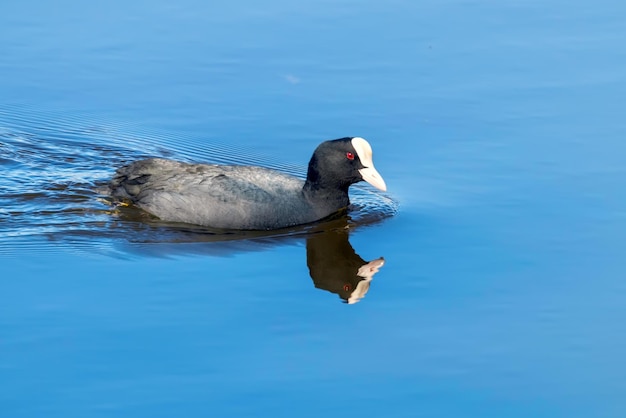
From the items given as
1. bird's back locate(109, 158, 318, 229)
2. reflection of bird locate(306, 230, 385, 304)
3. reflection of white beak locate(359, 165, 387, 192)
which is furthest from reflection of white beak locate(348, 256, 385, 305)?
bird's back locate(109, 158, 318, 229)

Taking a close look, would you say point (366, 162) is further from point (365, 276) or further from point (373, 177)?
point (365, 276)

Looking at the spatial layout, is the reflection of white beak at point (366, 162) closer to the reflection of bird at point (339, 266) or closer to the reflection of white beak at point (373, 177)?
the reflection of white beak at point (373, 177)

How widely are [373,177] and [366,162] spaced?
6.0 inches

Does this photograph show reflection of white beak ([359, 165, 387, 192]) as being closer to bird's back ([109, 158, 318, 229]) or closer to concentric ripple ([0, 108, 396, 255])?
concentric ripple ([0, 108, 396, 255])

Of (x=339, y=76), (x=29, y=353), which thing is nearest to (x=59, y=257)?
(x=29, y=353)

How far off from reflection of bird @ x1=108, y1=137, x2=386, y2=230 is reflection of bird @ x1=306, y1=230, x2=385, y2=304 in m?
0.34

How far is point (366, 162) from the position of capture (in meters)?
9.41

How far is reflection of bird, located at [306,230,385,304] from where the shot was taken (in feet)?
26.7

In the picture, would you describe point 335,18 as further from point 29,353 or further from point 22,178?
point 29,353

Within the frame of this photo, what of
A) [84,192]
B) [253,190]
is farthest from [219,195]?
[84,192]

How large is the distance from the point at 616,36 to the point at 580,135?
8.62 feet

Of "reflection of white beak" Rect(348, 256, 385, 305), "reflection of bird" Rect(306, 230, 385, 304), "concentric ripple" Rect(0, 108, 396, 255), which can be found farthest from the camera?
"concentric ripple" Rect(0, 108, 396, 255)

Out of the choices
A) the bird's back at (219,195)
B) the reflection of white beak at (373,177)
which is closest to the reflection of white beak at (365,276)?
the reflection of white beak at (373,177)

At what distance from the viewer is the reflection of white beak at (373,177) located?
927 centimetres
